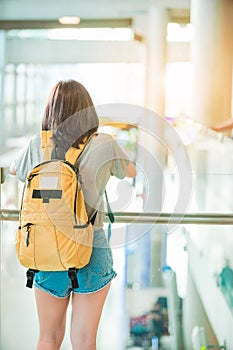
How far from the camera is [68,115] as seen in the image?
149 centimetres

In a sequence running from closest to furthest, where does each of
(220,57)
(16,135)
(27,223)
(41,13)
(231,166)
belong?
(27,223) → (231,166) → (16,135) → (41,13) → (220,57)

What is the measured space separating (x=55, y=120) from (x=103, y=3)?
3.92 meters

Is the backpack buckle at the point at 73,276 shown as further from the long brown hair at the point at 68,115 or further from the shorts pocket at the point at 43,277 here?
the long brown hair at the point at 68,115

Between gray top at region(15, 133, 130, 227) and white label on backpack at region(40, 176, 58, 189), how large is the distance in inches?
2.8

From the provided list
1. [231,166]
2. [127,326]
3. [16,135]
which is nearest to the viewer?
[231,166]

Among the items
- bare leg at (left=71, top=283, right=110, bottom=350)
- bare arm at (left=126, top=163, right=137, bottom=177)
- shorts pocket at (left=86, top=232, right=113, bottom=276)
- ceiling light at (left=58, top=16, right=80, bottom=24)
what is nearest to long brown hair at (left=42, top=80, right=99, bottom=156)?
bare arm at (left=126, top=163, right=137, bottom=177)

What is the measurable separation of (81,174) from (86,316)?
401mm

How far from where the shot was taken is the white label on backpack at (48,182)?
1.45 m

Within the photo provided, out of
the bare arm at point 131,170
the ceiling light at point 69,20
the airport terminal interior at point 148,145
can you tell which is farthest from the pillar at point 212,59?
the bare arm at point 131,170

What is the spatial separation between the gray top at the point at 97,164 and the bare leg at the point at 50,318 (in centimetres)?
26

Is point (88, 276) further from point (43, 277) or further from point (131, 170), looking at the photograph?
point (131, 170)

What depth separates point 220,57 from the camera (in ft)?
18.5

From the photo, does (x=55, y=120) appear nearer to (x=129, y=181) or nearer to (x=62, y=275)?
(x=62, y=275)

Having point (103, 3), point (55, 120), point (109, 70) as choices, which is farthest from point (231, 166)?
point (103, 3)
